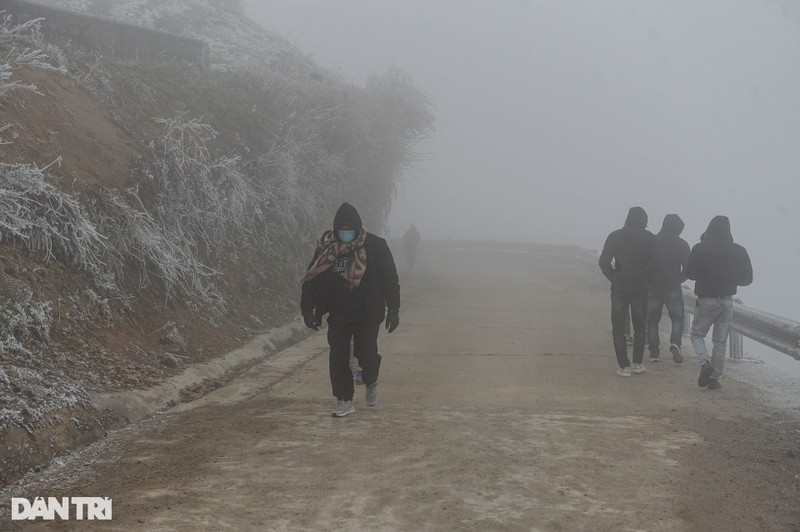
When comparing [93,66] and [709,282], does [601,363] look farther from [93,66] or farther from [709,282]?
[93,66]

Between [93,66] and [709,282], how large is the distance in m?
9.56

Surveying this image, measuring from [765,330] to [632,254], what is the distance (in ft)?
6.51

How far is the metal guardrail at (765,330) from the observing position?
9797 mm

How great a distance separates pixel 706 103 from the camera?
178 meters

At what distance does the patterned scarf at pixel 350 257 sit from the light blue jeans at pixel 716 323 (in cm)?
436


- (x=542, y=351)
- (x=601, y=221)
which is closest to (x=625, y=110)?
(x=601, y=221)

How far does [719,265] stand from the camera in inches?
380

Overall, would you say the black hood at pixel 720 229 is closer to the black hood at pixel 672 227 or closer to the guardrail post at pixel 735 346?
the black hood at pixel 672 227

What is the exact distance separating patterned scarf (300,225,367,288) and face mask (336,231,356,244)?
0.03m

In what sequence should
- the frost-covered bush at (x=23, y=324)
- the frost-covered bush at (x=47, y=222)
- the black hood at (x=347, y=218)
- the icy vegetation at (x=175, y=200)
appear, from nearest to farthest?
the frost-covered bush at (x=23, y=324) < the icy vegetation at (x=175, y=200) < the black hood at (x=347, y=218) < the frost-covered bush at (x=47, y=222)

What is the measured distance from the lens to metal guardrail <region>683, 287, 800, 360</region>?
9.80 metres

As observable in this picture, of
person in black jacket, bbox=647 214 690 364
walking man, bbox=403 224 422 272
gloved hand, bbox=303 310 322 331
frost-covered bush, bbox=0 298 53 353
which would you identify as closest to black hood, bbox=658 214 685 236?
person in black jacket, bbox=647 214 690 364

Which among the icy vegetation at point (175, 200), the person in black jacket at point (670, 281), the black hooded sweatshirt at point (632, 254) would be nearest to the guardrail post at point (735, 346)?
the person in black jacket at point (670, 281)

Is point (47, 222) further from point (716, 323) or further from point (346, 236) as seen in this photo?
point (716, 323)
